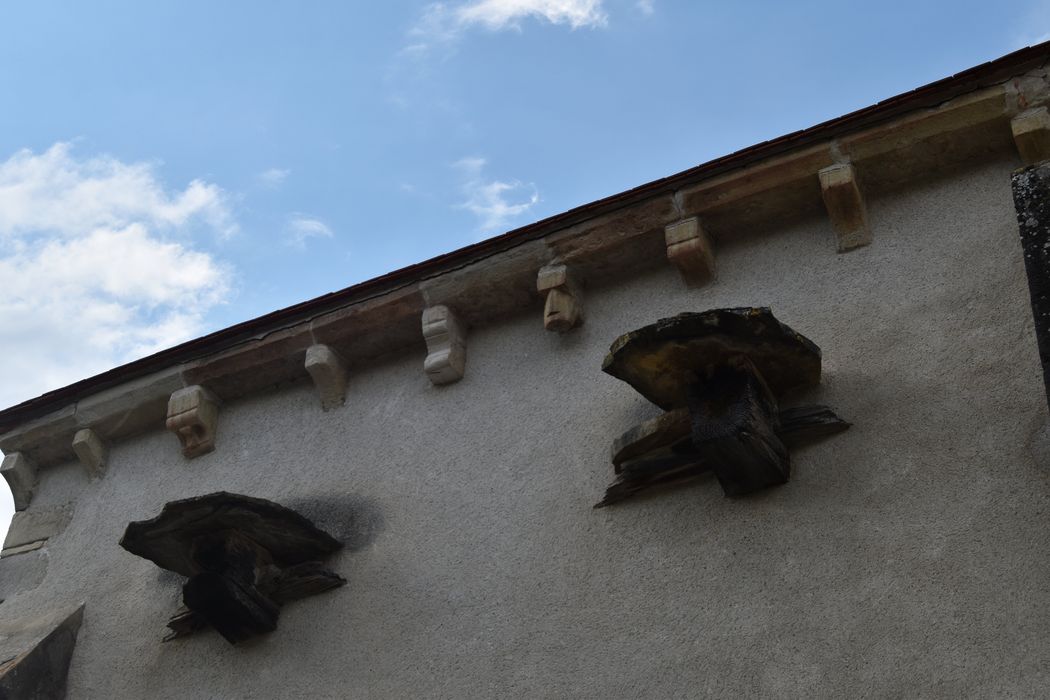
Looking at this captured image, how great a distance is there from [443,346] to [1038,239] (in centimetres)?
316

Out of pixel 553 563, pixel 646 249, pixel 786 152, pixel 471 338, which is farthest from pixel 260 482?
pixel 786 152

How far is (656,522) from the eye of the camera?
521 centimetres

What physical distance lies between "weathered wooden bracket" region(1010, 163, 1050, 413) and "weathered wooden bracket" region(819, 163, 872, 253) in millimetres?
1353

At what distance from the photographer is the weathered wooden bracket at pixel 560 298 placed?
614cm

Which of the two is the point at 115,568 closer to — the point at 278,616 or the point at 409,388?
the point at 278,616

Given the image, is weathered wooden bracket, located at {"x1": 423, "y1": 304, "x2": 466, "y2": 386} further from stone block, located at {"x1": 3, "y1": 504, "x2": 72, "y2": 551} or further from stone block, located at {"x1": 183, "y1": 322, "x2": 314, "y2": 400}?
stone block, located at {"x1": 3, "y1": 504, "x2": 72, "y2": 551}

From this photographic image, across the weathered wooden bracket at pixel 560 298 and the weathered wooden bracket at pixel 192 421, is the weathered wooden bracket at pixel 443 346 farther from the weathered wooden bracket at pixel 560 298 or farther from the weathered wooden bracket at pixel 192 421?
the weathered wooden bracket at pixel 192 421

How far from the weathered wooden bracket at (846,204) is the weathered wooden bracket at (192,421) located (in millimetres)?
3517

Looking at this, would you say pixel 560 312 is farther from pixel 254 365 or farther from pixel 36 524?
pixel 36 524

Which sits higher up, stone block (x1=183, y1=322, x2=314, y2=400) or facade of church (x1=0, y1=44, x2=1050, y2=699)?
stone block (x1=183, y1=322, x2=314, y2=400)

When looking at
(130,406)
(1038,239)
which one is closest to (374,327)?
(130,406)

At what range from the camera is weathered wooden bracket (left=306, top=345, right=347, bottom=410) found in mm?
6641

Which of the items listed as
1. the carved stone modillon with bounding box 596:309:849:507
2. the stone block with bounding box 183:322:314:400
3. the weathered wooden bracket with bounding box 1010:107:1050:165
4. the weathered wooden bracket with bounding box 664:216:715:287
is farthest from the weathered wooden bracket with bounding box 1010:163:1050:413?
the stone block with bounding box 183:322:314:400

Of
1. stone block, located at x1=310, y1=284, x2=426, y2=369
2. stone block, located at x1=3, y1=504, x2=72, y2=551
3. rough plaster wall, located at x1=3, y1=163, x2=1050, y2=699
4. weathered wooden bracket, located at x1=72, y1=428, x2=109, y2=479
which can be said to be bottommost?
rough plaster wall, located at x1=3, y1=163, x2=1050, y2=699
